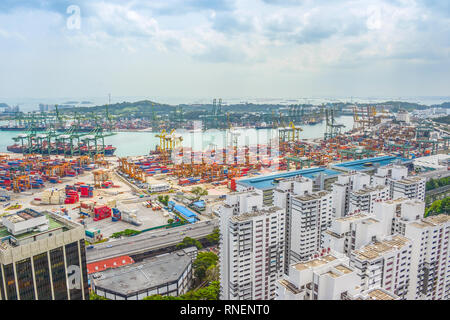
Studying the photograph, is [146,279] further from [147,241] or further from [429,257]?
[429,257]

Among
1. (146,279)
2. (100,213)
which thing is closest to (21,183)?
(100,213)

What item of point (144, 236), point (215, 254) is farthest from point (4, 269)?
point (144, 236)

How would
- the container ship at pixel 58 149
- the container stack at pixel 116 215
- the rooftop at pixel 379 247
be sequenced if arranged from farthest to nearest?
the container ship at pixel 58 149, the container stack at pixel 116 215, the rooftop at pixel 379 247

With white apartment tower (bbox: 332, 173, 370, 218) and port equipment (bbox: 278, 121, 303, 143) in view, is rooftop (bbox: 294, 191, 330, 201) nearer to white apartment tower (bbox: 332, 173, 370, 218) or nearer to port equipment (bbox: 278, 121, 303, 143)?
white apartment tower (bbox: 332, 173, 370, 218)

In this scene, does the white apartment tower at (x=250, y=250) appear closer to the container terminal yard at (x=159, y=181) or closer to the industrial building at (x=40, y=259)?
the container terminal yard at (x=159, y=181)

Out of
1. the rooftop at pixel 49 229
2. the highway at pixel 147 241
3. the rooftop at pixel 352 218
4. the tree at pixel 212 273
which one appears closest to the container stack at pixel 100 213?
the highway at pixel 147 241
